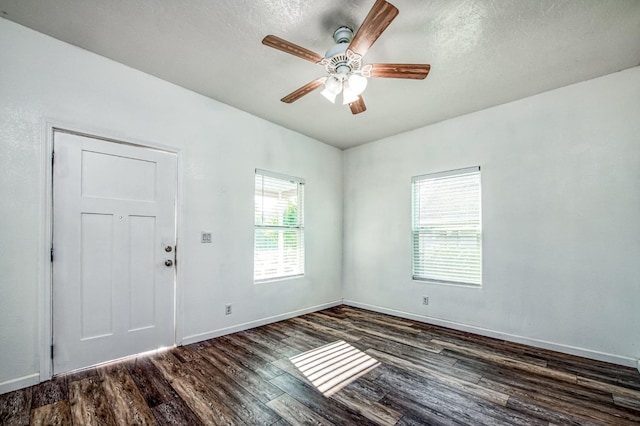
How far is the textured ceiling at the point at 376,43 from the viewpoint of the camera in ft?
7.00

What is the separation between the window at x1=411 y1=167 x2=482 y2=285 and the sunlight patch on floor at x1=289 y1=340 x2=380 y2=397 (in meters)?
1.79

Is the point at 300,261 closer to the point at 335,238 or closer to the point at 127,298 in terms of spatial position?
the point at 335,238

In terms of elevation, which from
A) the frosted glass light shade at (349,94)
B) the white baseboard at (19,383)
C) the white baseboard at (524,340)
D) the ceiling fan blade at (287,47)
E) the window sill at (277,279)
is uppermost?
the ceiling fan blade at (287,47)

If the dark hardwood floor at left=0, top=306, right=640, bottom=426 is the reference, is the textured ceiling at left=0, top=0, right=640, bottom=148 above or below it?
above

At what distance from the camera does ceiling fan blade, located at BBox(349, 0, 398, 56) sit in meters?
1.67

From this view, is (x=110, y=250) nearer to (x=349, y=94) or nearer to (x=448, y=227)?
(x=349, y=94)

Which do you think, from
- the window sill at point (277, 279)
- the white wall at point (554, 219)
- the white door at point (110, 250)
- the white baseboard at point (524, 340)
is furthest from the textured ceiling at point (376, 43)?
the white baseboard at point (524, 340)

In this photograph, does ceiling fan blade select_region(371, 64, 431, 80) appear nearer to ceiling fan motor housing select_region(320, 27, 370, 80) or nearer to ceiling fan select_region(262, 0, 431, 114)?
ceiling fan select_region(262, 0, 431, 114)

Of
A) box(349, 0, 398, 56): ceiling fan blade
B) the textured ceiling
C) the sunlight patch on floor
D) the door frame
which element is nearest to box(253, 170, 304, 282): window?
the textured ceiling

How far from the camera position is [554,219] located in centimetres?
323

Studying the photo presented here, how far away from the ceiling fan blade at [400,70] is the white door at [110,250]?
2.36 metres

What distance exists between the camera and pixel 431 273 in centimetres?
419

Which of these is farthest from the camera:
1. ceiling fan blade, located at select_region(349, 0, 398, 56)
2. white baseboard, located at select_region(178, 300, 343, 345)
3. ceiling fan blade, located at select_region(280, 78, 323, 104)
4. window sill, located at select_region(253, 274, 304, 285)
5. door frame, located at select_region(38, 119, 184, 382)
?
window sill, located at select_region(253, 274, 304, 285)

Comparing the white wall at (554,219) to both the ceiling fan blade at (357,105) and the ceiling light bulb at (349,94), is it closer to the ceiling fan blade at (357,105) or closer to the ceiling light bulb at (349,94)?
the ceiling fan blade at (357,105)
